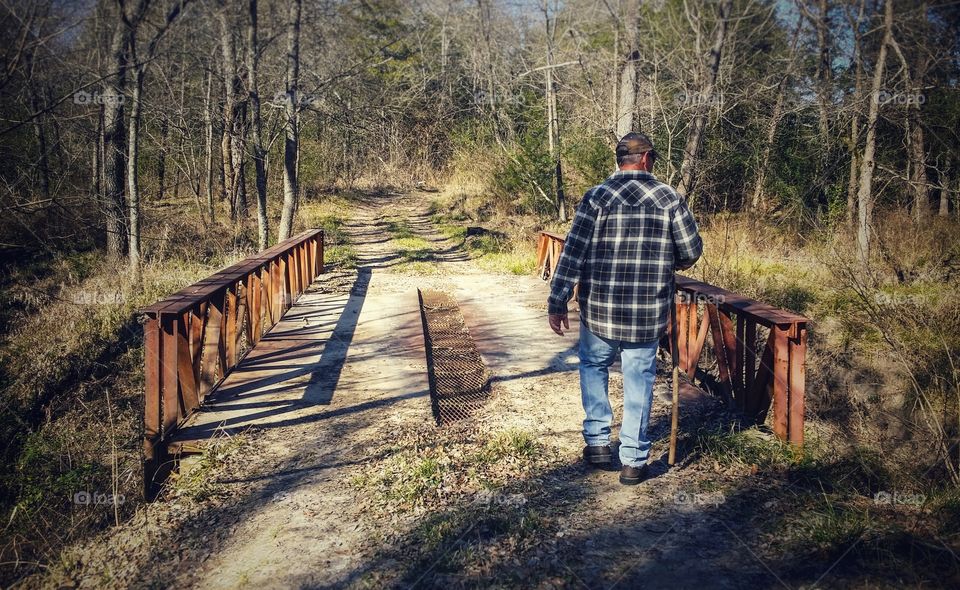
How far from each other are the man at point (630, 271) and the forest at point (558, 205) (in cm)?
80

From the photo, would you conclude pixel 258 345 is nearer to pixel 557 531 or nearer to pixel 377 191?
pixel 557 531

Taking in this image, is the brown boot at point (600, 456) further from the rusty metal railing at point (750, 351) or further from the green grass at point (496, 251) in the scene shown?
the green grass at point (496, 251)

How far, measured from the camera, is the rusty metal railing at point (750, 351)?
3689mm

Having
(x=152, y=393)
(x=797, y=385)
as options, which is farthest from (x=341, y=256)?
(x=797, y=385)

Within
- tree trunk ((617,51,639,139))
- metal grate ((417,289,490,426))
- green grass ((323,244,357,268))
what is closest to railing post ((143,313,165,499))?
metal grate ((417,289,490,426))

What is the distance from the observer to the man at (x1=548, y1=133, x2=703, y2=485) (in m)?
3.28

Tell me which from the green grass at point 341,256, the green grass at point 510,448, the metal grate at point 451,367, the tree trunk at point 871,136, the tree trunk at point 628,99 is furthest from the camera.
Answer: the green grass at point 341,256

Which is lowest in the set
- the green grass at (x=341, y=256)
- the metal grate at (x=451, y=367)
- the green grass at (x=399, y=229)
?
the metal grate at (x=451, y=367)

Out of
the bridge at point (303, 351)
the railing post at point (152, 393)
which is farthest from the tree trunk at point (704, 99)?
the railing post at point (152, 393)

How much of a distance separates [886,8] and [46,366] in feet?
38.8

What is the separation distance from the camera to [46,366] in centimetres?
639

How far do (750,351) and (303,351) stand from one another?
14.3ft

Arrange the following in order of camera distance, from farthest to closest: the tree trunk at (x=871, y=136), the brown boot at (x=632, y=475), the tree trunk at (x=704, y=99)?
the tree trunk at (x=871, y=136) < the tree trunk at (x=704, y=99) < the brown boot at (x=632, y=475)

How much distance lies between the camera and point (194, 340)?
4359mm
